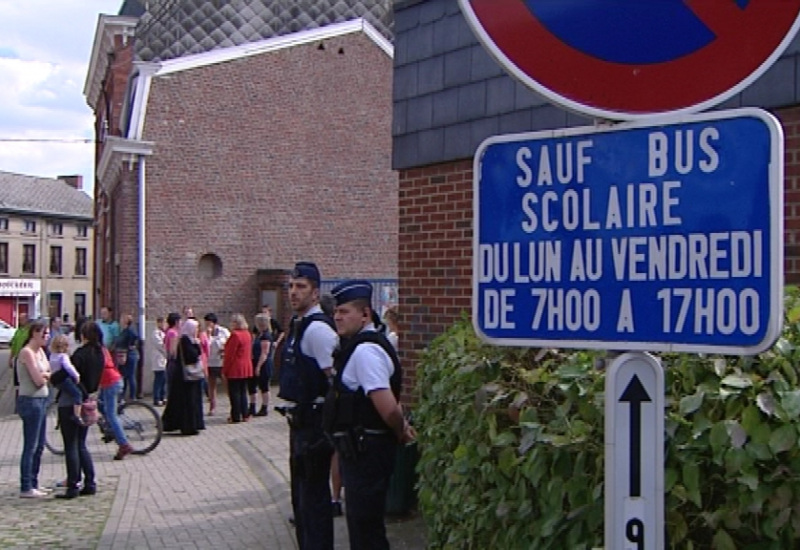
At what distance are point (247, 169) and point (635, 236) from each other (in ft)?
70.4

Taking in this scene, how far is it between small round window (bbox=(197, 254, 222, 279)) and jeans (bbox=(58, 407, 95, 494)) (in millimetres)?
12295

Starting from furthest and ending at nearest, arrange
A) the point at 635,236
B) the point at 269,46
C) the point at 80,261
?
the point at 80,261, the point at 269,46, the point at 635,236

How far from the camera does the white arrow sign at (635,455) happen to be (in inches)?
86.9

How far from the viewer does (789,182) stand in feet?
19.3

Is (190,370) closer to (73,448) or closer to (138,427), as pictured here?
(138,427)

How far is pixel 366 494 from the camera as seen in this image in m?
5.67

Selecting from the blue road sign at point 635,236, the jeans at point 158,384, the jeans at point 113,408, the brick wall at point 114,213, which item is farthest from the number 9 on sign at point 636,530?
the brick wall at point 114,213

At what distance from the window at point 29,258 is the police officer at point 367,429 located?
63.1m

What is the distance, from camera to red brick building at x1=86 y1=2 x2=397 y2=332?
72.1ft

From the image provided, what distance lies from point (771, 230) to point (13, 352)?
54.1ft

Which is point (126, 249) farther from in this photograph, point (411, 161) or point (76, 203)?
point (76, 203)

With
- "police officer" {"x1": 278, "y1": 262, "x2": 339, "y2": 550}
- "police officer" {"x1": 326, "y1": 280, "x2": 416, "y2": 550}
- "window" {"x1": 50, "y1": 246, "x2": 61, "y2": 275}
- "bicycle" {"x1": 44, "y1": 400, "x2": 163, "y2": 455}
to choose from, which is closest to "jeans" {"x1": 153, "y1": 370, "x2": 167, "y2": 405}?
"bicycle" {"x1": 44, "y1": 400, "x2": 163, "y2": 455}

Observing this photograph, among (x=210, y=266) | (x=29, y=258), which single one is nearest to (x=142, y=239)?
(x=210, y=266)

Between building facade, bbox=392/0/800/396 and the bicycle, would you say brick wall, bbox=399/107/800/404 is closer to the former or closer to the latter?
building facade, bbox=392/0/800/396
